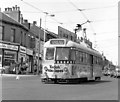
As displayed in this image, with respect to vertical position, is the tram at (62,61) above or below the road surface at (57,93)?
above

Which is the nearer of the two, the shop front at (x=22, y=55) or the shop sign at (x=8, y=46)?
the shop sign at (x=8, y=46)

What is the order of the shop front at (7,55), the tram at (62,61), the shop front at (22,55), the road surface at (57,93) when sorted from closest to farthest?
the road surface at (57,93), the tram at (62,61), the shop front at (7,55), the shop front at (22,55)

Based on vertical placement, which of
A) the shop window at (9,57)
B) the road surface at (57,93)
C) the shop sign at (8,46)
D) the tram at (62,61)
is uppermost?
the shop sign at (8,46)

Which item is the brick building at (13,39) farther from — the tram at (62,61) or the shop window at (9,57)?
the tram at (62,61)

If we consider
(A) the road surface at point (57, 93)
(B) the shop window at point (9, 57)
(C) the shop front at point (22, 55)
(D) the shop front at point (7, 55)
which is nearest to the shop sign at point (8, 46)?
(D) the shop front at point (7, 55)

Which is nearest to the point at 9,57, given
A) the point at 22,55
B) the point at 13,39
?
the point at 13,39

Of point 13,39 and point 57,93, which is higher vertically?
point 13,39

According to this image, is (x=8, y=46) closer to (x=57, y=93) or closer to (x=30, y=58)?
(x=30, y=58)

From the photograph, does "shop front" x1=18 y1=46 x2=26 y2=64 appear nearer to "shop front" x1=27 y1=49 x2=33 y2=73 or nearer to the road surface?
"shop front" x1=27 y1=49 x2=33 y2=73

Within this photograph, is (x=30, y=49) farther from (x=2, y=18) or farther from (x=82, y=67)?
(x=82, y=67)

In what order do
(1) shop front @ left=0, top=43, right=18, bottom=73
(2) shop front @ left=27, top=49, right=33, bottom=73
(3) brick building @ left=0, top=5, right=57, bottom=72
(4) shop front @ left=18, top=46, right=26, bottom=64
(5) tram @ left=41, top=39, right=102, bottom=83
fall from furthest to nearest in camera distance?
(2) shop front @ left=27, top=49, right=33, bottom=73 → (4) shop front @ left=18, top=46, right=26, bottom=64 → (3) brick building @ left=0, top=5, right=57, bottom=72 → (1) shop front @ left=0, top=43, right=18, bottom=73 → (5) tram @ left=41, top=39, right=102, bottom=83

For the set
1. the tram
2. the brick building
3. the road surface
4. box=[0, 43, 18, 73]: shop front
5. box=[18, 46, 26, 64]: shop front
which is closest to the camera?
the road surface

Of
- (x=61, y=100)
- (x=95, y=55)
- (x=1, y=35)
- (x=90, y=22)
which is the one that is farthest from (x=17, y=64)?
(x=61, y=100)

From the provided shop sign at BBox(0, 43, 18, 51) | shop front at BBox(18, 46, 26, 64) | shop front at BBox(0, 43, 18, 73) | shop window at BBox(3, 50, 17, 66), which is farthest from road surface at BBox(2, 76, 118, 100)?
shop front at BBox(18, 46, 26, 64)
